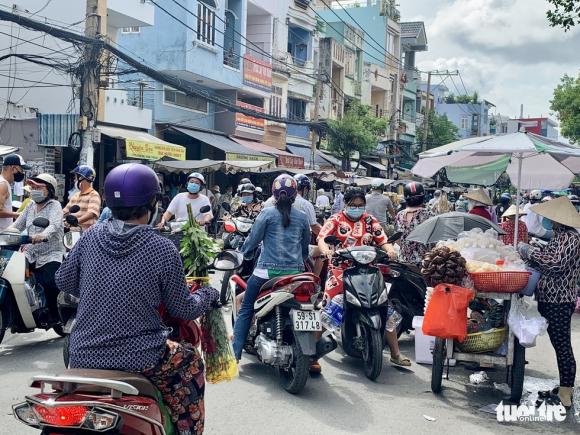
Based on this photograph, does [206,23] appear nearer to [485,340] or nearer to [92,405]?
[485,340]

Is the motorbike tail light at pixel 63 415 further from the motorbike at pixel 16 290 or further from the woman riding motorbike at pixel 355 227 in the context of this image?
the woman riding motorbike at pixel 355 227

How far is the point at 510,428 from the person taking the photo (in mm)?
4516

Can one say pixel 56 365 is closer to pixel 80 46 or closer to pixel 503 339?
pixel 503 339

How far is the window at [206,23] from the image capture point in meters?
23.8

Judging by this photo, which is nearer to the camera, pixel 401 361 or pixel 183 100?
pixel 401 361

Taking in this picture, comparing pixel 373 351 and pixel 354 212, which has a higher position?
pixel 354 212

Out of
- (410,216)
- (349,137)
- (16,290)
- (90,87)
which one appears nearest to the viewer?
(16,290)

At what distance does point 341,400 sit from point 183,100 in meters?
20.7

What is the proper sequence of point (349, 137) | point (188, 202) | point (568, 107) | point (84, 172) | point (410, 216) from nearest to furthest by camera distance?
point (84, 172), point (410, 216), point (188, 202), point (568, 107), point (349, 137)

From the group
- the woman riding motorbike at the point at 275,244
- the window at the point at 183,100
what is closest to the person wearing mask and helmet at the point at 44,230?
the woman riding motorbike at the point at 275,244

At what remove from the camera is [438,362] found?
503 centimetres

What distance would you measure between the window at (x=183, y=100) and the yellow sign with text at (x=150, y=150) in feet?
10.3

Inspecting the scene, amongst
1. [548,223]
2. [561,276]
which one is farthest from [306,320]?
[548,223]

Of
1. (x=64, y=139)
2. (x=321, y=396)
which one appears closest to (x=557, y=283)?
(x=321, y=396)
